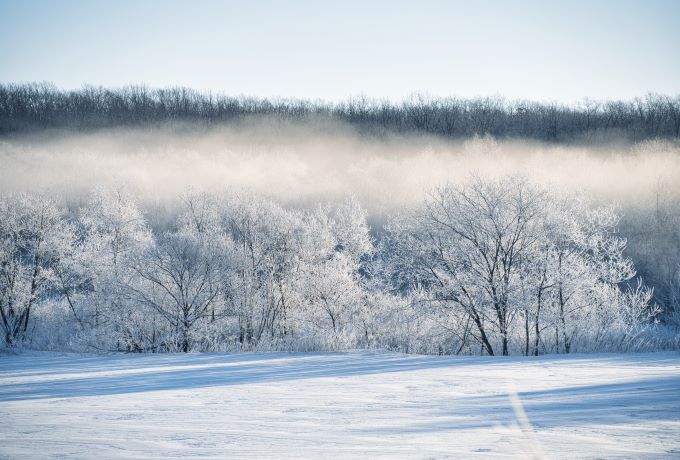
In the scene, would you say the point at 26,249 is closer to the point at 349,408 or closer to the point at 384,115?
the point at 349,408

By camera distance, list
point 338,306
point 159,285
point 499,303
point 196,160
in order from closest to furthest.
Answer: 1. point 499,303
2. point 159,285
3. point 338,306
4. point 196,160

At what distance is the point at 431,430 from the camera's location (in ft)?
14.3

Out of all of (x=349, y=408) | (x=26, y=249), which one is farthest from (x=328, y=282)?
(x=349, y=408)

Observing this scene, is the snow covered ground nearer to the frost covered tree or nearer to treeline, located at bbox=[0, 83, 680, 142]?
the frost covered tree

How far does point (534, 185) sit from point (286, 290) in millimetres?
15298

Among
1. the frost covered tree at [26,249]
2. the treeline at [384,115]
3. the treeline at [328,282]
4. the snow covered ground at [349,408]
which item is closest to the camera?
the snow covered ground at [349,408]

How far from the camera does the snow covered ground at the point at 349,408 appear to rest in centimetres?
388

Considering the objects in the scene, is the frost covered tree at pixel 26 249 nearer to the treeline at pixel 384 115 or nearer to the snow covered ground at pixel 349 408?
the snow covered ground at pixel 349 408

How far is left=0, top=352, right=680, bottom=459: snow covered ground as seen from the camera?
12.7 ft

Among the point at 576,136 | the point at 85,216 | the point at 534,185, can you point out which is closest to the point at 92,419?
the point at 534,185

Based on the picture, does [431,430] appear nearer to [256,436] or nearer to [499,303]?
[256,436]

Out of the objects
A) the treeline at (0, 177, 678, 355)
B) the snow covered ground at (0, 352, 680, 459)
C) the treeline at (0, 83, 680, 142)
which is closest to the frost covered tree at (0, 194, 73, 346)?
the treeline at (0, 177, 678, 355)

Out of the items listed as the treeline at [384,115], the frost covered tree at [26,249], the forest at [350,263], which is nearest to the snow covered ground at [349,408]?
the forest at [350,263]

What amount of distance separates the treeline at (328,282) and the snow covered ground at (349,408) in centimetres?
381
